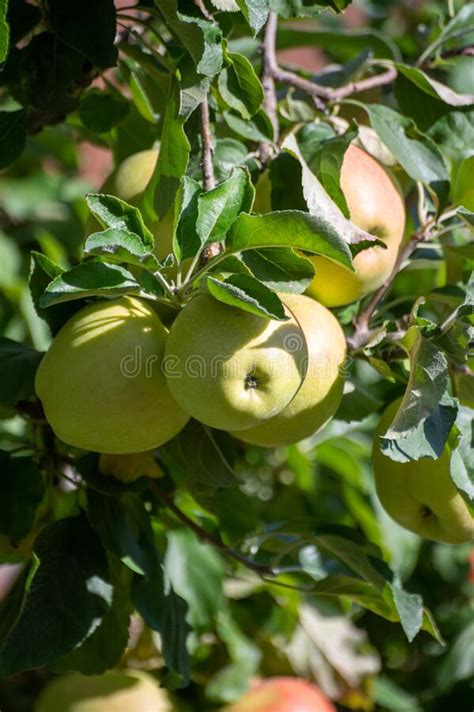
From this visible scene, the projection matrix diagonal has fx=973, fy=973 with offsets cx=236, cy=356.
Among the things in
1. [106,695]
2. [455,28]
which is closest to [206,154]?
[455,28]

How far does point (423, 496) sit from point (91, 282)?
342 millimetres

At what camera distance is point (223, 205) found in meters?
0.65

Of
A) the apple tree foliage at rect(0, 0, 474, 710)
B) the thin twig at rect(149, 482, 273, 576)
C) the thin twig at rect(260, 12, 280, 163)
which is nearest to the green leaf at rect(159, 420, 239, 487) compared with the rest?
the apple tree foliage at rect(0, 0, 474, 710)

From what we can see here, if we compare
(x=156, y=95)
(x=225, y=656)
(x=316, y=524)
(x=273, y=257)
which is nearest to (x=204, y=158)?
(x=273, y=257)

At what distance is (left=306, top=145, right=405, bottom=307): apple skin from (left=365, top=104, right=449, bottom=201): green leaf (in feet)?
0.10

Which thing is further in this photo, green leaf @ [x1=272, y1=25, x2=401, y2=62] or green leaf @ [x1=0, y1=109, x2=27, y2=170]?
green leaf @ [x1=272, y1=25, x2=401, y2=62]

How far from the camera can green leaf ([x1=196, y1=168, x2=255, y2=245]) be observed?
64 cm

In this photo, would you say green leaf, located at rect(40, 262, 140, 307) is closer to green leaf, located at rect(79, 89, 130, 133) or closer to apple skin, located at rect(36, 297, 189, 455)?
apple skin, located at rect(36, 297, 189, 455)

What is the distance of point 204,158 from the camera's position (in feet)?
2.36

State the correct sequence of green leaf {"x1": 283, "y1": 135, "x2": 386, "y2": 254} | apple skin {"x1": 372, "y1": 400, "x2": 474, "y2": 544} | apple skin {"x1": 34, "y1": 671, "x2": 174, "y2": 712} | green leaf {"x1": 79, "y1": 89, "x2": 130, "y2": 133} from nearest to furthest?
green leaf {"x1": 283, "y1": 135, "x2": 386, "y2": 254}
apple skin {"x1": 372, "y1": 400, "x2": 474, "y2": 544}
green leaf {"x1": 79, "y1": 89, "x2": 130, "y2": 133}
apple skin {"x1": 34, "y1": 671, "x2": 174, "y2": 712}

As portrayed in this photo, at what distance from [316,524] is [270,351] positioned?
0.35 m

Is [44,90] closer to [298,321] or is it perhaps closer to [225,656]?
[298,321]

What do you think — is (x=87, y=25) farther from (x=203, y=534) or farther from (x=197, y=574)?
(x=197, y=574)

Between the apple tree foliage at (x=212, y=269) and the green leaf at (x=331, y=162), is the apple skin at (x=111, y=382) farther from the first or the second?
the green leaf at (x=331, y=162)
